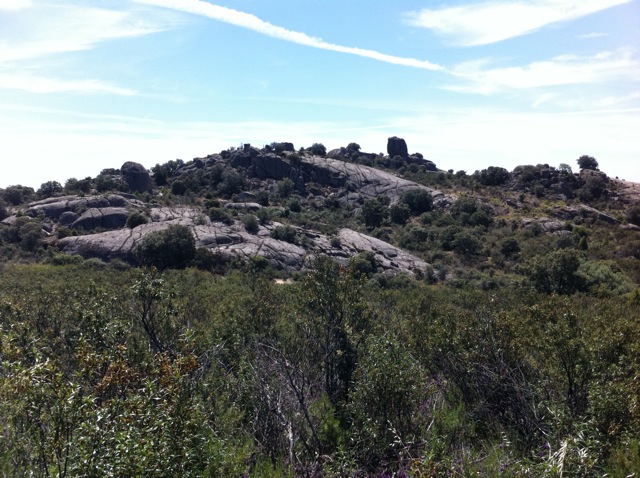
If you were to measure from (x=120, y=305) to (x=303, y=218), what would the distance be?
179 ft

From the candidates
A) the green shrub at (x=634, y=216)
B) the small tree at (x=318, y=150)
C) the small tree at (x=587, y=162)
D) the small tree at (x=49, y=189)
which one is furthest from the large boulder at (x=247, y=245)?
the small tree at (x=587, y=162)

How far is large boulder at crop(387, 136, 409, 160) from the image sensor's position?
11989 cm

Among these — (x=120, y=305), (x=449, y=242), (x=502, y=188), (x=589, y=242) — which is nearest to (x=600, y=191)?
(x=502, y=188)

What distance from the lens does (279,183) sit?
→ 83562 millimetres

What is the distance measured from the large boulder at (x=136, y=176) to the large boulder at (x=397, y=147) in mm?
61930

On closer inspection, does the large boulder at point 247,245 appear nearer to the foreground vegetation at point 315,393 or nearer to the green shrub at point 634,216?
the foreground vegetation at point 315,393

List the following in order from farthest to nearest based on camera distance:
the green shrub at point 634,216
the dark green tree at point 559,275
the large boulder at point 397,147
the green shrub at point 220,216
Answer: the large boulder at point 397,147 < the green shrub at point 634,216 < the green shrub at point 220,216 < the dark green tree at point 559,275

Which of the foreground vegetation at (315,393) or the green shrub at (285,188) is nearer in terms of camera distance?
the foreground vegetation at (315,393)

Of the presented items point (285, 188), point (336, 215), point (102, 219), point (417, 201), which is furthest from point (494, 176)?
point (102, 219)

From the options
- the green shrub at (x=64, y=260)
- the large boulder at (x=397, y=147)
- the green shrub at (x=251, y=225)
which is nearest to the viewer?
the green shrub at (x=64, y=260)

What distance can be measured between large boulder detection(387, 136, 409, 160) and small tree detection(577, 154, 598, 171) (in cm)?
3921

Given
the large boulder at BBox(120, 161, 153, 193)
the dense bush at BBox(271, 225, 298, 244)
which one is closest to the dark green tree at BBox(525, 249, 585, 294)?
the dense bush at BBox(271, 225, 298, 244)

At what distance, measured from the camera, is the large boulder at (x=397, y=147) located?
119894 millimetres

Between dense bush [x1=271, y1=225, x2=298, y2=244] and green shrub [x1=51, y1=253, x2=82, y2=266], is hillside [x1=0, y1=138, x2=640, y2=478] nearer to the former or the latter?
green shrub [x1=51, y1=253, x2=82, y2=266]
